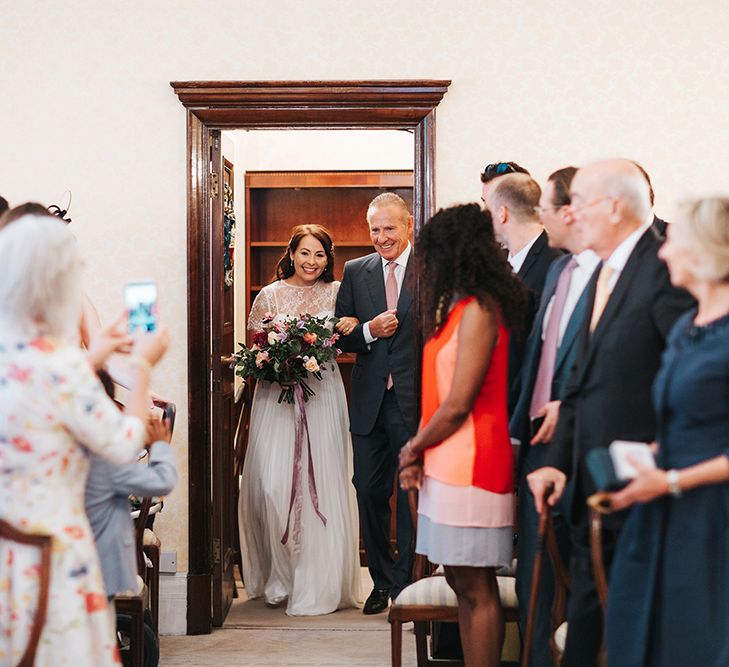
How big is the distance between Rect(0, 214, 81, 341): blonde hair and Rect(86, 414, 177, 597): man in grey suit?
1.37 ft

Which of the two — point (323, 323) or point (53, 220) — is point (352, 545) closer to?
point (323, 323)

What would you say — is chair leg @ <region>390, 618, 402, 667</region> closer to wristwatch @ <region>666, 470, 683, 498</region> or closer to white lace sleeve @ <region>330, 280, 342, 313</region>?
wristwatch @ <region>666, 470, 683, 498</region>

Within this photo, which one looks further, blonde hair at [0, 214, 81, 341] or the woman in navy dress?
the woman in navy dress

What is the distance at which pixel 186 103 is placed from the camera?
454 centimetres

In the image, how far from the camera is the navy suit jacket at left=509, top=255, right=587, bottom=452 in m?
3.12

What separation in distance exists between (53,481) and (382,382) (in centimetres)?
271

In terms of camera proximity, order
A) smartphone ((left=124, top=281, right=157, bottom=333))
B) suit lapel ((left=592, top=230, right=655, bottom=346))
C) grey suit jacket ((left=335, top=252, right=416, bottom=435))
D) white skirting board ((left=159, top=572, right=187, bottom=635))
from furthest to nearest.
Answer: grey suit jacket ((left=335, top=252, right=416, bottom=435)) → white skirting board ((left=159, top=572, right=187, bottom=635)) → suit lapel ((left=592, top=230, right=655, bottom=346)) → smartphone ((left=124, top=281, right=157, bottom=333))

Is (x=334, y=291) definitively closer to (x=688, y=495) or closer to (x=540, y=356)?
(x=540, y=356)

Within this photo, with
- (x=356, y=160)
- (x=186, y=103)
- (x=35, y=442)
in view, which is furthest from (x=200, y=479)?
(x=356, y=160)

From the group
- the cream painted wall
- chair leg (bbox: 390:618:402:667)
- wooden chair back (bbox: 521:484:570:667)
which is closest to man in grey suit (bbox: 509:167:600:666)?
wooden chair back (bbox: 521:484:570:667)

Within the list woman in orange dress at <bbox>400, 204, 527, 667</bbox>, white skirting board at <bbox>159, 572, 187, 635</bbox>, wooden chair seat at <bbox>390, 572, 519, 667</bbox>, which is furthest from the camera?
white skirting board at <bbox>159, 572, 187, 635</bbox>

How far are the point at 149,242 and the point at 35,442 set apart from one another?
2.44 m

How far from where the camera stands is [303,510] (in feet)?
17.0

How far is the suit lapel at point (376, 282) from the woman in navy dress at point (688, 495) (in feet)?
8.73
